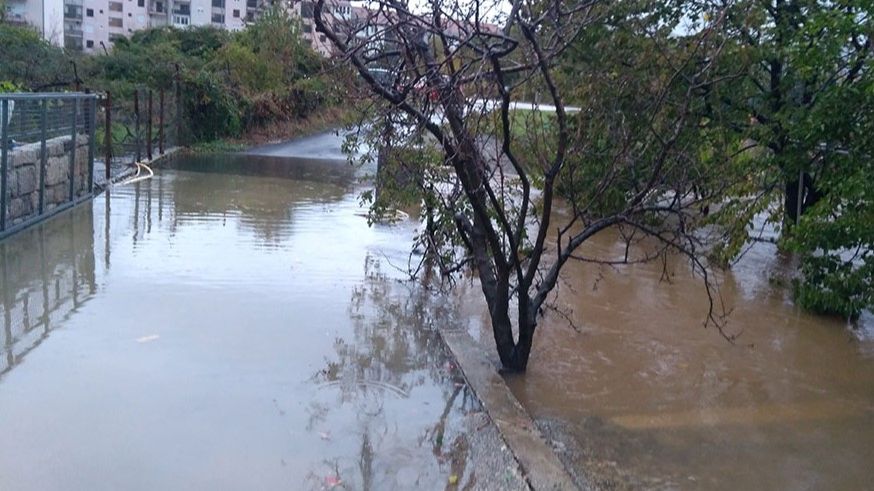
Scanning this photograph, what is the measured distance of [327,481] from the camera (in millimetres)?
5051

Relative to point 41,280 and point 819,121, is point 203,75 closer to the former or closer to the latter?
point 41,280

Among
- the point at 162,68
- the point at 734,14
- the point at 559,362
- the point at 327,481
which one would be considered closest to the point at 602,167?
the point at 559,362

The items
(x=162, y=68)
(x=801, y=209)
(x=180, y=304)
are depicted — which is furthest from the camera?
(x=162, y=68)

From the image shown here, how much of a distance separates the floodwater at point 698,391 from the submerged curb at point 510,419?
319 millimetres

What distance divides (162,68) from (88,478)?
23233mm

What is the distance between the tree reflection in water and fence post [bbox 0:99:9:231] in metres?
4.14

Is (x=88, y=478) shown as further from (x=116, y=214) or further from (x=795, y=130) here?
(x=116, y=214)

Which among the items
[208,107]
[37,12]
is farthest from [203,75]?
[37,12]

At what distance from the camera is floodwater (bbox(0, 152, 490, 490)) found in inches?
204

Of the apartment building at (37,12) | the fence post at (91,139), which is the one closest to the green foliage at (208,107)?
the fence post at (91,139)

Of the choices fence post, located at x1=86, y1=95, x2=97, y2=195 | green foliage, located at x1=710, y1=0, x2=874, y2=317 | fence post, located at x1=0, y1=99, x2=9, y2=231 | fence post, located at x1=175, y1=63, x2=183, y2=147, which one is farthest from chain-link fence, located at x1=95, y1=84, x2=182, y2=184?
green foliage, located at x1=710, y1=0, x2=874, y2=317

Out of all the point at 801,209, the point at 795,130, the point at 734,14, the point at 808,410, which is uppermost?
the point at 734,14

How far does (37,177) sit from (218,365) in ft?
20.8

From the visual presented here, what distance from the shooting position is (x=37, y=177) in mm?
11891
